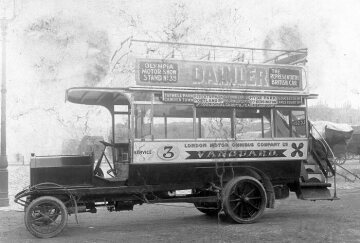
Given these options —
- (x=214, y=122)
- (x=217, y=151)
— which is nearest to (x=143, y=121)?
(x=217, y=151)

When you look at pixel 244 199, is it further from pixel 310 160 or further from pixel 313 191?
pixel 310 160

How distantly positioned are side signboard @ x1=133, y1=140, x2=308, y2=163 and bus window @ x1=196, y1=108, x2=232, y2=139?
24 centimetres

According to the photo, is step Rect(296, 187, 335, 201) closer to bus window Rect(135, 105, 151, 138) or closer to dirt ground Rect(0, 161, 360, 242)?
dirt ground Rect(0, 161, 360, 242)

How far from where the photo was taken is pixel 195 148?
26.2 feet

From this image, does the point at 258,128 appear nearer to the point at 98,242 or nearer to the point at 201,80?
the point at 201,80

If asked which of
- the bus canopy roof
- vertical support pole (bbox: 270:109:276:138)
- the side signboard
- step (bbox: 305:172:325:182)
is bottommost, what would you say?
step (bbox: 305:172:325:182)

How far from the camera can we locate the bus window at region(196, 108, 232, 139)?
8327 mm

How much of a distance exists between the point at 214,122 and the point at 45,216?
3.55 metres

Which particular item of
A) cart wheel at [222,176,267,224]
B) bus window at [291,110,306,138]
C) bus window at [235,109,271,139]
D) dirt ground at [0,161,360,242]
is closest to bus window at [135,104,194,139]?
bus window at [235,109,271,139]

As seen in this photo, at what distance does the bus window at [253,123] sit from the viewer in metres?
8.55

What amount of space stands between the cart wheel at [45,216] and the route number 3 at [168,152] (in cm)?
183

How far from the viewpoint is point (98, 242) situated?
685 centimetres

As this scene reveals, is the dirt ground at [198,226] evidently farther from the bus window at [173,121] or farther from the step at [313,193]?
the bus window at [173,121]

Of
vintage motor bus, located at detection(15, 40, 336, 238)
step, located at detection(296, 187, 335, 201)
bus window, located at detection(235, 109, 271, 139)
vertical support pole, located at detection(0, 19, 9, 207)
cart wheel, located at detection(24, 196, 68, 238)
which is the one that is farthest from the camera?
vertical support pole, located at detection(0, 19, 9, 207)
